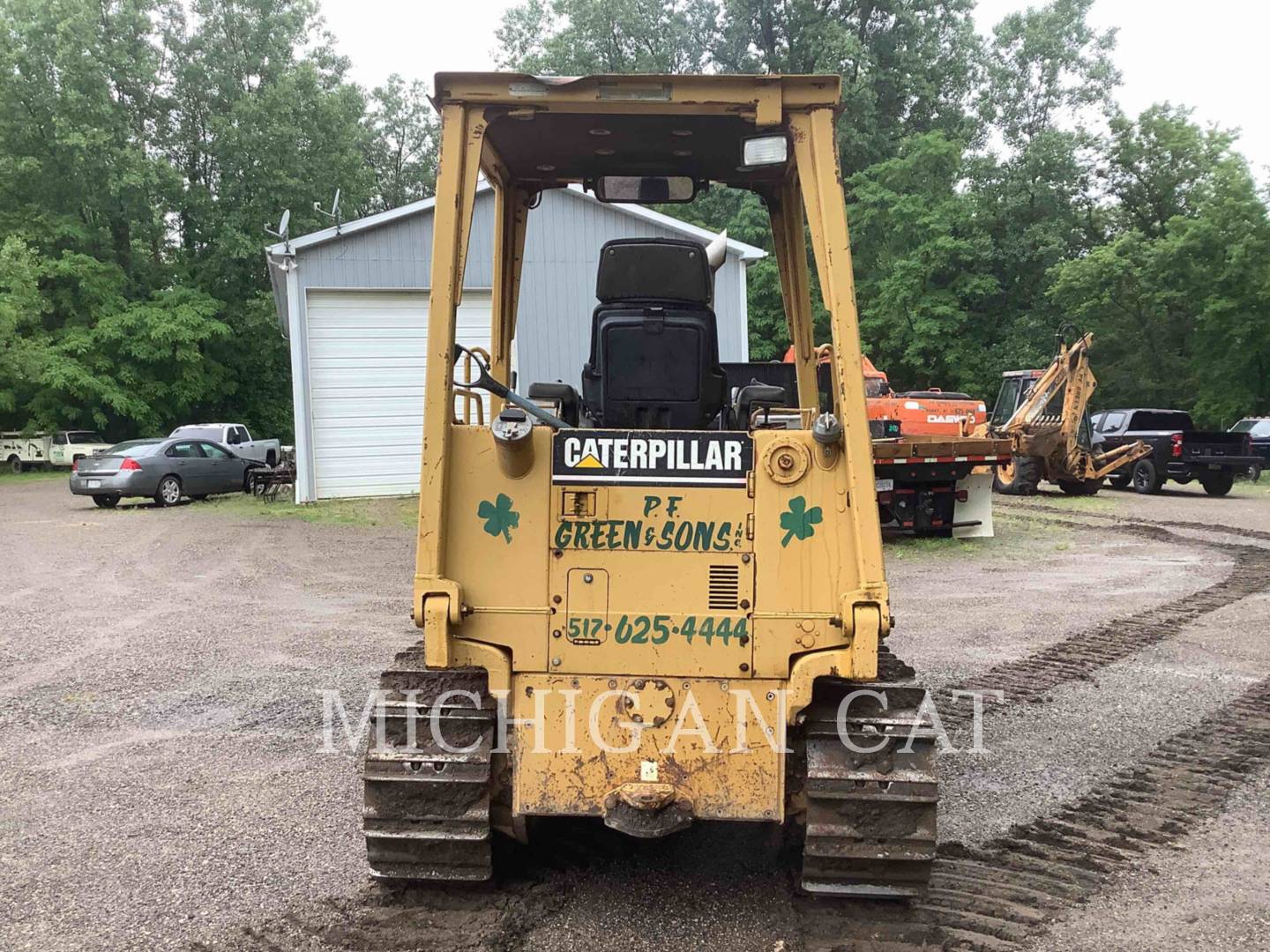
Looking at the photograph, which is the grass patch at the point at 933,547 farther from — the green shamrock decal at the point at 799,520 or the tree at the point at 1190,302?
the tree at the point at 1190,302

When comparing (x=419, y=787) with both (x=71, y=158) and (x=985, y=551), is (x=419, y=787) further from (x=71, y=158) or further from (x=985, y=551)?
(x=71, y=158)

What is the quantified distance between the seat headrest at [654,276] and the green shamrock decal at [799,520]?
1100 millimetres

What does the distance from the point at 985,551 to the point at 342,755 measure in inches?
386

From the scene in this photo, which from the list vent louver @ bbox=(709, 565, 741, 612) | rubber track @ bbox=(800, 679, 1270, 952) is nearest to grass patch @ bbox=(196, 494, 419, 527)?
rubber track @ bbox=(800, 679, 1270, 952)

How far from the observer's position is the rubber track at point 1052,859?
11.8ft

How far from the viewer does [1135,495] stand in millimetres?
22047

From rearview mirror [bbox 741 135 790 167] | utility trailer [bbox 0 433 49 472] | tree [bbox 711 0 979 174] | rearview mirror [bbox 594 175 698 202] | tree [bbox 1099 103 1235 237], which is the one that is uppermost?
tree [bbox 711 0 979 174]

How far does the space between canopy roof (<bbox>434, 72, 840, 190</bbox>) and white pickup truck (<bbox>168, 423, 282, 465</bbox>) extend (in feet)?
81.1

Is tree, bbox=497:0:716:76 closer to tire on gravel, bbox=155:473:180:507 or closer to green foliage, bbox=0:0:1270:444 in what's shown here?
green foliage, bbox=0:0:1270:444

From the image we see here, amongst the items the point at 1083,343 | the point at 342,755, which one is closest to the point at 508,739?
the point at 342,755

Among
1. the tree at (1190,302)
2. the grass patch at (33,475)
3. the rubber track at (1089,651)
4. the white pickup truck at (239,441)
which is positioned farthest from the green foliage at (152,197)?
the rubber track at (1089,651)

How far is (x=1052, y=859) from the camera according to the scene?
4242 millimetres

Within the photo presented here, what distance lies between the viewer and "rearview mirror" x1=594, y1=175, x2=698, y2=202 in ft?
16.0

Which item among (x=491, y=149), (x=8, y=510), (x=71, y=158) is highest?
(x=71, y=158)
